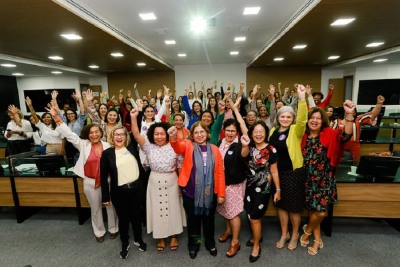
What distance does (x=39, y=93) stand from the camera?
505 inches

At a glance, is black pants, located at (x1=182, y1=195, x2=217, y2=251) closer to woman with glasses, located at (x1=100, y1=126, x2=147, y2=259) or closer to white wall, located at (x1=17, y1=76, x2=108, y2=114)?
woman with glasses, located at (x1=100, y1=126, x2=147, y2=259)

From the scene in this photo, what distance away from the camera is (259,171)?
93.5 inches

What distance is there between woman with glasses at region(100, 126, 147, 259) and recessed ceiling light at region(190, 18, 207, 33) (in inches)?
138

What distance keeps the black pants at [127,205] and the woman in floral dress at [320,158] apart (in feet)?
6.00

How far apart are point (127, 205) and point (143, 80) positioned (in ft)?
37.4

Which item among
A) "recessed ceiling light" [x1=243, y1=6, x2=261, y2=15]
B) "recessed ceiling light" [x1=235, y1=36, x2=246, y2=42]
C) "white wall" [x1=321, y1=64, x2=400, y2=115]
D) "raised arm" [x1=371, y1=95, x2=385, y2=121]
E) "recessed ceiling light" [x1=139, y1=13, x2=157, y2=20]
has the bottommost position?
"raised arm" [x1=371, y1=95, x2=385, y2=121]

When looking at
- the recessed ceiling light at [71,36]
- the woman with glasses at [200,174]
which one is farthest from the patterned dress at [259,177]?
the recessed ceiling light at [71,36]

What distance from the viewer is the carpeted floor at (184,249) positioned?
8.20 ft

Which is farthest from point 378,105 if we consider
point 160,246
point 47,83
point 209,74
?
point 47,83

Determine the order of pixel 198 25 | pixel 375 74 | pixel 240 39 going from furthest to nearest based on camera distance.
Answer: pixel 375 74 → pixel 240 39 → pixel 198 25

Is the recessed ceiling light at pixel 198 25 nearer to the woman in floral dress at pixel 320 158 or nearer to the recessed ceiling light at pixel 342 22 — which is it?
the recessed ceiling light at pixel 342 22

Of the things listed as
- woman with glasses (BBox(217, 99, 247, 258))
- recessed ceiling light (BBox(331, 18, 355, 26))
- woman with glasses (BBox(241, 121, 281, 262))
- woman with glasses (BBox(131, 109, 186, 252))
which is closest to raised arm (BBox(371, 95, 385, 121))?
recessed ceiling light (BBox(331, 18, 355, 26))

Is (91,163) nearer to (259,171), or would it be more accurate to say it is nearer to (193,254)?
(193,254)

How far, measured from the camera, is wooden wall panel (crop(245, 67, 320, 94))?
12.2 m
